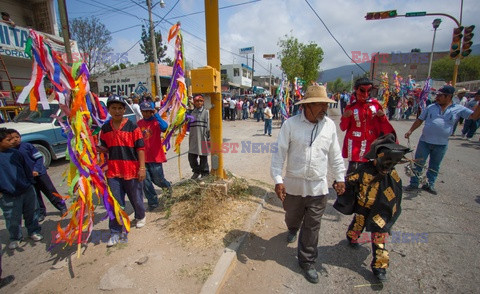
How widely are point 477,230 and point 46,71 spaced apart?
599cm

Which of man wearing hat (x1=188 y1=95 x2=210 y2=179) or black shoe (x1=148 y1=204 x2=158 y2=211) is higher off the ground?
man wearing hat (x1=188 y1=95 x2=210 y2=179)

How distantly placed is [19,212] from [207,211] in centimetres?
258

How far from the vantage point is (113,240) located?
3.04 meters

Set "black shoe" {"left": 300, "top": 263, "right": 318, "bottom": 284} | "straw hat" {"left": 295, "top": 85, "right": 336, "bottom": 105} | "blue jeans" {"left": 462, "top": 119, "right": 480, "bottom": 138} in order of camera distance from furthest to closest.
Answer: "blue jeans" {"left": 462, "top": 119, "right": 480, "bottom": 138}
"black shoe" {"left": 300, "top": 263, "right": 318, "bottom": 284}
"straw hat" {"left": 295, "top": 85, "right": 336, "bottom": 105}

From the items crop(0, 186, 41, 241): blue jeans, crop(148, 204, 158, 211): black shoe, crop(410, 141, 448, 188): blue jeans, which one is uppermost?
crop(410, 141, 448, 188): blue jeans

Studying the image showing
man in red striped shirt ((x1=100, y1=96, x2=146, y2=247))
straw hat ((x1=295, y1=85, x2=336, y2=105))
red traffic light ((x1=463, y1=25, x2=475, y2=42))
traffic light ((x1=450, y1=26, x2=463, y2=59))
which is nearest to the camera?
straw hat ((x1=295, y1=85, x2=336, y2=105))

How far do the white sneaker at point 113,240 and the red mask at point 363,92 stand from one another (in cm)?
396

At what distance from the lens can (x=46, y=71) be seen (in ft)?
8.43

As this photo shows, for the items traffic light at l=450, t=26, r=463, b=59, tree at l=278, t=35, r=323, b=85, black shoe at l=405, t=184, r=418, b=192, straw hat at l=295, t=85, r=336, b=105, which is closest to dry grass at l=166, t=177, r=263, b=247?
straw hat at l=295, t=85, r=336, b=105

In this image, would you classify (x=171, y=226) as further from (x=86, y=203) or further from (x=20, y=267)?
(x=20, y=267)

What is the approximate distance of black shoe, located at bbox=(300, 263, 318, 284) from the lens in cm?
246

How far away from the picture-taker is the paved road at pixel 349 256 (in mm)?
2438

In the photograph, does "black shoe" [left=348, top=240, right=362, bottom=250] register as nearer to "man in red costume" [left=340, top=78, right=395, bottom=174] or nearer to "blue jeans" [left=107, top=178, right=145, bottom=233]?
"man in red costume" [left=340, top=78, right=395, bottom=174]

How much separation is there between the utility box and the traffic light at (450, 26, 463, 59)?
1214 centimetres
